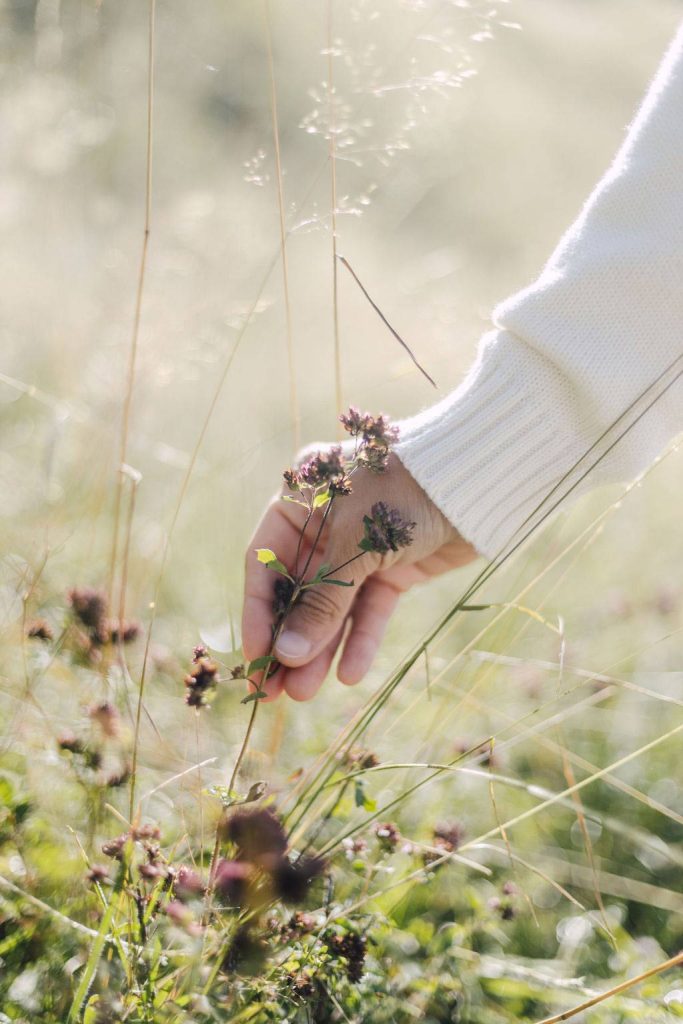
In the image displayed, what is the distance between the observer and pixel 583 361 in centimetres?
138

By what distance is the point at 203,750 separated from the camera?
5.32 ft

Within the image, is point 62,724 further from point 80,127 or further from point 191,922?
point 80,127

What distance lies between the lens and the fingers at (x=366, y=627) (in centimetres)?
159

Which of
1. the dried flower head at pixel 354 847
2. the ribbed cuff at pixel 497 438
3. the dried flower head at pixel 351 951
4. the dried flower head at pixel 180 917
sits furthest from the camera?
the ribbed cuff at pixel 497 438

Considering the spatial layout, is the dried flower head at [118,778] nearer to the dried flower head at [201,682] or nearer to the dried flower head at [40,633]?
the dried flower head at [40,633]

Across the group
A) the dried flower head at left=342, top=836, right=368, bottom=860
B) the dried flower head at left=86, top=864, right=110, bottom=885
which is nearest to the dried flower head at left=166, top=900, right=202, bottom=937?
the dried flower head at left=86, top=864, right=110, bottom=885

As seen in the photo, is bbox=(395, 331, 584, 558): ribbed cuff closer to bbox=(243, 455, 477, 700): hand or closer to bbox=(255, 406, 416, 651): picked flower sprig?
bbox=(243, 455, 477, 700): hand

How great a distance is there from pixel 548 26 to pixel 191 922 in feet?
24.0

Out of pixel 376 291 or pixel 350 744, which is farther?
pixel 376 291

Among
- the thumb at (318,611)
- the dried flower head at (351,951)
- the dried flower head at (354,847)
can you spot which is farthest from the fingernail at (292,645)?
the dried flower head at (351,951)

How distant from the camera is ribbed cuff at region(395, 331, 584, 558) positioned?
1375mm

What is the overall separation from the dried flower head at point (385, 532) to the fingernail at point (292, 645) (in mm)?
238

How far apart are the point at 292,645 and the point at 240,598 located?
1111 mm

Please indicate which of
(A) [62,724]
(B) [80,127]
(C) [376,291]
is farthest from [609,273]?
(C) [376,291]
